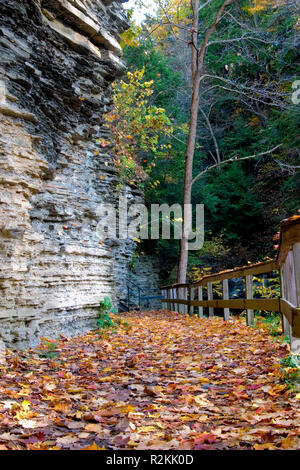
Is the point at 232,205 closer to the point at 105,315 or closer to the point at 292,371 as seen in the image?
the point at 105,315

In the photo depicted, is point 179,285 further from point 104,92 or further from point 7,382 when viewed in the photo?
point 7,382

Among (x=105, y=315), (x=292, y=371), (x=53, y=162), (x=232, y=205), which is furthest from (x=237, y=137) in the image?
(x=292, y=371)

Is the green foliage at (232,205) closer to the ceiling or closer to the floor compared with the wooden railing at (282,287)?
closer to the ceiling

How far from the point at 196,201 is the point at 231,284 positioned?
226 inches

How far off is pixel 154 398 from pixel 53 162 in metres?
5.53

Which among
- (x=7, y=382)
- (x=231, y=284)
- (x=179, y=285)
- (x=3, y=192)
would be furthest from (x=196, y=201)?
(x=7, y=382)

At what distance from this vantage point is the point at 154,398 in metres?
3.78

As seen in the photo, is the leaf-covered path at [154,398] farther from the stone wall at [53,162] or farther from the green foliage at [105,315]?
the green foliage at [105,315]

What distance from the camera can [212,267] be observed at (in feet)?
69.7

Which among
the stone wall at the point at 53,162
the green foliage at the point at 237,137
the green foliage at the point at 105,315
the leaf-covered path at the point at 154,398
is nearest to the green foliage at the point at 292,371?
the leaf-covered path at the point at 154,398

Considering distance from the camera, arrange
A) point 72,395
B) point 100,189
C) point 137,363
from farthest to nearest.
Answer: point 100,189, point 137,363, point 72,395

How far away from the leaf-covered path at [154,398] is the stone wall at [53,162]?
1455 millimetres

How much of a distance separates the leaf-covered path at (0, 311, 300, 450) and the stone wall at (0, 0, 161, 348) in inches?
57.3

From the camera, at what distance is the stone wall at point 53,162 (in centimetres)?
652
